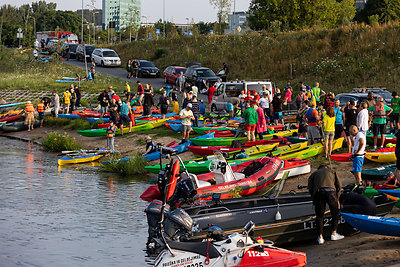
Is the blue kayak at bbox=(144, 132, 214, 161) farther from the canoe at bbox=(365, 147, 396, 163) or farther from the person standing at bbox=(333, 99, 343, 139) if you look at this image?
the canoe at bbox=(365, 147, 396, 163)

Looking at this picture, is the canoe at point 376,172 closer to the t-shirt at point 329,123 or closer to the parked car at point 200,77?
the t-shirt at point 329,123

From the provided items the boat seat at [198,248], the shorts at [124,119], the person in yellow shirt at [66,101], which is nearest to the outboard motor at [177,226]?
the boat seat at [198,248]

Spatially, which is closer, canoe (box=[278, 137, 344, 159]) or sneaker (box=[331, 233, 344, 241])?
sneaker (box=[331, 233, 344, 241])

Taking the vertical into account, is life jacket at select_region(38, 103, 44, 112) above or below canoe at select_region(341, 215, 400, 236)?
below

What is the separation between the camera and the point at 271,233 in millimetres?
12875

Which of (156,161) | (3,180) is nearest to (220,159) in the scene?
(156,161)

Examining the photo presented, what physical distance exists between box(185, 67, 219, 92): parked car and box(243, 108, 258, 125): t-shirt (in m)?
16.2

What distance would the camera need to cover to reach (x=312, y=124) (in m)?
21.1

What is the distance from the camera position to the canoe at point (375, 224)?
11.9 metres

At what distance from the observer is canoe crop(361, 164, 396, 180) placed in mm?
18047

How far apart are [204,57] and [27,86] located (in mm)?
15076

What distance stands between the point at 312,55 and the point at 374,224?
108 feet

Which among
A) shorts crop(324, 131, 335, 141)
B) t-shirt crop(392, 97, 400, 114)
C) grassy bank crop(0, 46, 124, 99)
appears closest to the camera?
shorts crop(324, 131, 335, 141)

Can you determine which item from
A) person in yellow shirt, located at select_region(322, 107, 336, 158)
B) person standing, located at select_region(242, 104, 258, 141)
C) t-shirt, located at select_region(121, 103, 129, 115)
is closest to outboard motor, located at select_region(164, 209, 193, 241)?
person in yellow shirt, located at select_region(322, 107, 336, 158)
